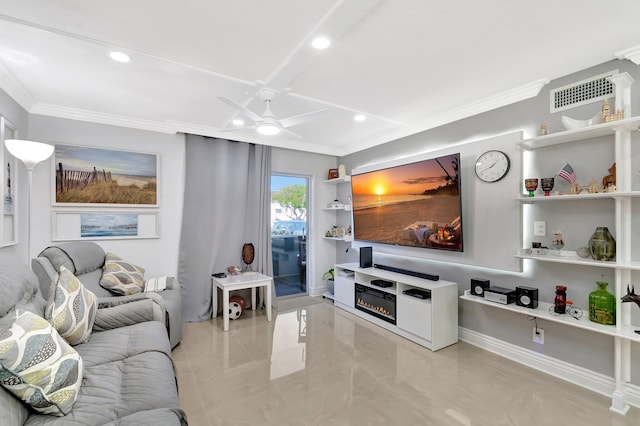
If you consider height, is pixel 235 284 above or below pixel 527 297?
below

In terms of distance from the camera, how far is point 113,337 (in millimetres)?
2053

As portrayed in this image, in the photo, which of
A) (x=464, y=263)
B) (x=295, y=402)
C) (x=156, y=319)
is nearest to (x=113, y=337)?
(x=156, y=319)

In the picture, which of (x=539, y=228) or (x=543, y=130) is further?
(x=539, y=228)

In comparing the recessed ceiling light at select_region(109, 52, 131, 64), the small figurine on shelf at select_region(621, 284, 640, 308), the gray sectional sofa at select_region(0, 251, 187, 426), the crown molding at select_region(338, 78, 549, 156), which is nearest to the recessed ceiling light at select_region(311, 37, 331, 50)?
the recessed ceiling light at select_region(109, 52, 131, 64)

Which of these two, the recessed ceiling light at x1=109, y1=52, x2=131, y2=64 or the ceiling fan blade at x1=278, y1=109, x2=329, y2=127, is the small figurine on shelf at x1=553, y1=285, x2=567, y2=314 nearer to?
the ceiling fan blade at x1=278, y1=109, x2=329, y2=127

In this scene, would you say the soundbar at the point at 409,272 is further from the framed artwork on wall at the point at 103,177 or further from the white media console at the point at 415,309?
the framed artwork on wall at the point at 103,177

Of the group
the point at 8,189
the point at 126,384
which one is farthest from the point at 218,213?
the point at 126,384

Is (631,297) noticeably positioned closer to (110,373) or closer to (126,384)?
(126,384)

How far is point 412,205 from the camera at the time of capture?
137 inches

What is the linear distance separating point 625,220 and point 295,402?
268 centimetres

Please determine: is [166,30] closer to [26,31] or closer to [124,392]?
[26,31]

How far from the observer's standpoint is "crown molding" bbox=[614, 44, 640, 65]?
2.04 metres

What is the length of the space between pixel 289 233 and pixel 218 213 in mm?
1280

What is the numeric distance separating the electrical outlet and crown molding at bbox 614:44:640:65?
50.6 inches
